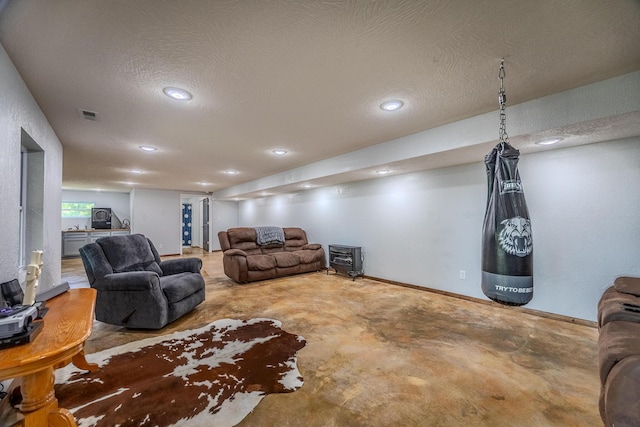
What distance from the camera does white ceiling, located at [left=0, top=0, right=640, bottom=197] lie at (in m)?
1.37

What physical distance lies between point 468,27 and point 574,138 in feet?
6.77

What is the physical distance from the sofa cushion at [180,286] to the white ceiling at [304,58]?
1770mm

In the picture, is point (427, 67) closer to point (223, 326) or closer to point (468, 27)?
point (468, 27)

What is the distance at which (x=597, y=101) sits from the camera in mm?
2086

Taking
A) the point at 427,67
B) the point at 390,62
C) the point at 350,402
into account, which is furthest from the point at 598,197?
the point at 350,402

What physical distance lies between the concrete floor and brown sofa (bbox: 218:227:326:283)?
1.03 meters

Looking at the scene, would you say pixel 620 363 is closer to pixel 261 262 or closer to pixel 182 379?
pixel 182 379

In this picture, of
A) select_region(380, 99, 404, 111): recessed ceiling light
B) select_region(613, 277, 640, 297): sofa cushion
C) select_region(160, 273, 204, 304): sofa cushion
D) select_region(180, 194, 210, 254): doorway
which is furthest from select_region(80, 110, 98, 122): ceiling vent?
select_region(180, 194, 210, 254): doorway

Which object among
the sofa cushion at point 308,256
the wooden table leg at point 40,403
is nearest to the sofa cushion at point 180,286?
the wooden table leg at point 40,403

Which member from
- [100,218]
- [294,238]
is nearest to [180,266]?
[294,238]

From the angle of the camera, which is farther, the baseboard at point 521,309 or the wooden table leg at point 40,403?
the baseboard at point 521,309

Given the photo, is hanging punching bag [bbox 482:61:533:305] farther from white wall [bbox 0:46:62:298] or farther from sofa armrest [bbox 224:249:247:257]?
sofa armrest [bbox 224:249:247:257]

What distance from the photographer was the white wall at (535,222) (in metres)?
2.73

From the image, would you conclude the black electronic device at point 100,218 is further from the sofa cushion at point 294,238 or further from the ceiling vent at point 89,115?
the ceiling vent at point 89,115
